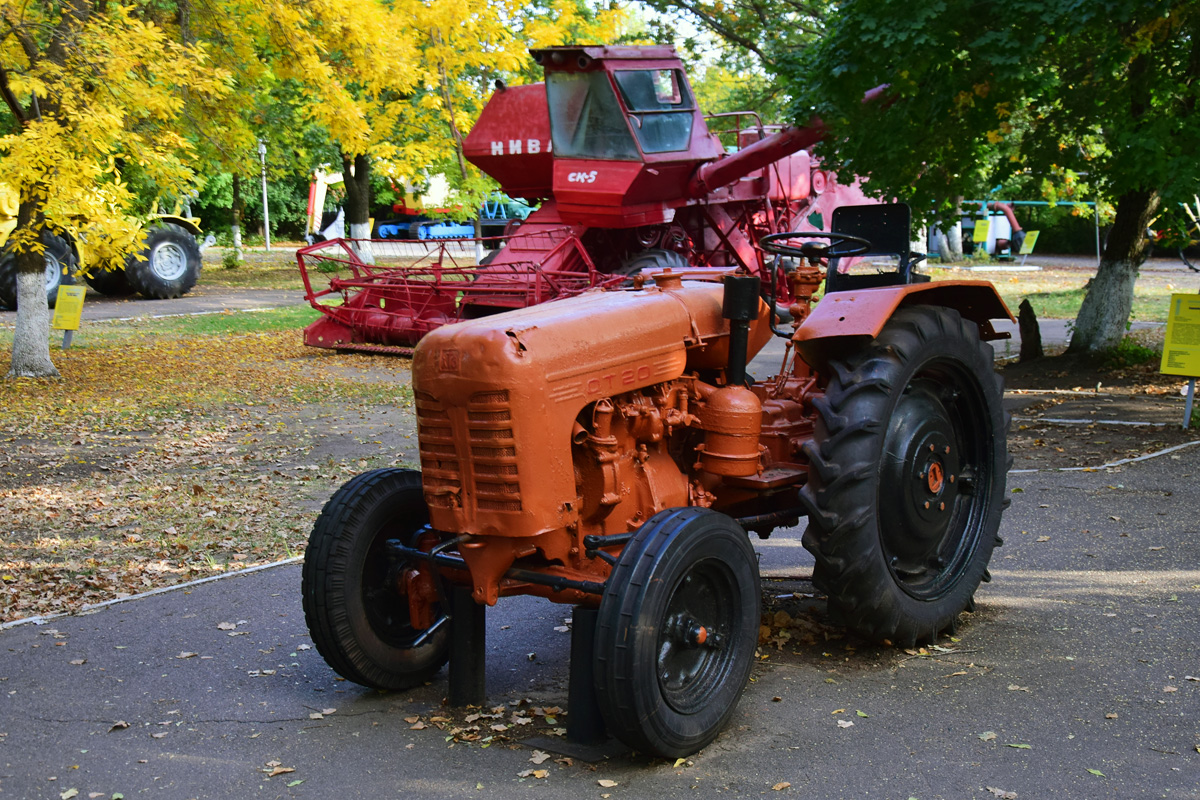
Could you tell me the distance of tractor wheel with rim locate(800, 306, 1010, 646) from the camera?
14.2ft

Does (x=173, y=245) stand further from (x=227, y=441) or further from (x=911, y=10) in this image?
(x=911, y=10)

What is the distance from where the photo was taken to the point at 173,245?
2134 centimetres

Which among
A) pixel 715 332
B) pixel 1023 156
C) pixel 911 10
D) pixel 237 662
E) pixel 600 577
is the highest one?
pixel 911 10

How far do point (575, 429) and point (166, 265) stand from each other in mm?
19427

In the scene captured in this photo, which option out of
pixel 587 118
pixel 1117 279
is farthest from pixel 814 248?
pixel 587 118

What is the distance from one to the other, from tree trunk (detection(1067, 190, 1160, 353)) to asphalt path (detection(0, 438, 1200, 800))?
6764 mm

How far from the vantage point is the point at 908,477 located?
4.70 meters

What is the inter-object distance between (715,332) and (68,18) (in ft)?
30.1

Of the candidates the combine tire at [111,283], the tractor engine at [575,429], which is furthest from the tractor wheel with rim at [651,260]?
the combine tire at [111,283]

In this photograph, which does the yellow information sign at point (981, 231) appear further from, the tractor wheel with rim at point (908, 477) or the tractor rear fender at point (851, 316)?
the tractor rear fender at point (851, 316)

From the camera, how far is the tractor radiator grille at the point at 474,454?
3.76m

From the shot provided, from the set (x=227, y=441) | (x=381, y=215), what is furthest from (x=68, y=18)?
(x=381, y=215)

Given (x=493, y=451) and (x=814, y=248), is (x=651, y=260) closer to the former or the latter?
(x=814, y=248)

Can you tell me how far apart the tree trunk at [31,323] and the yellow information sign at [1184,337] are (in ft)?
35.7
